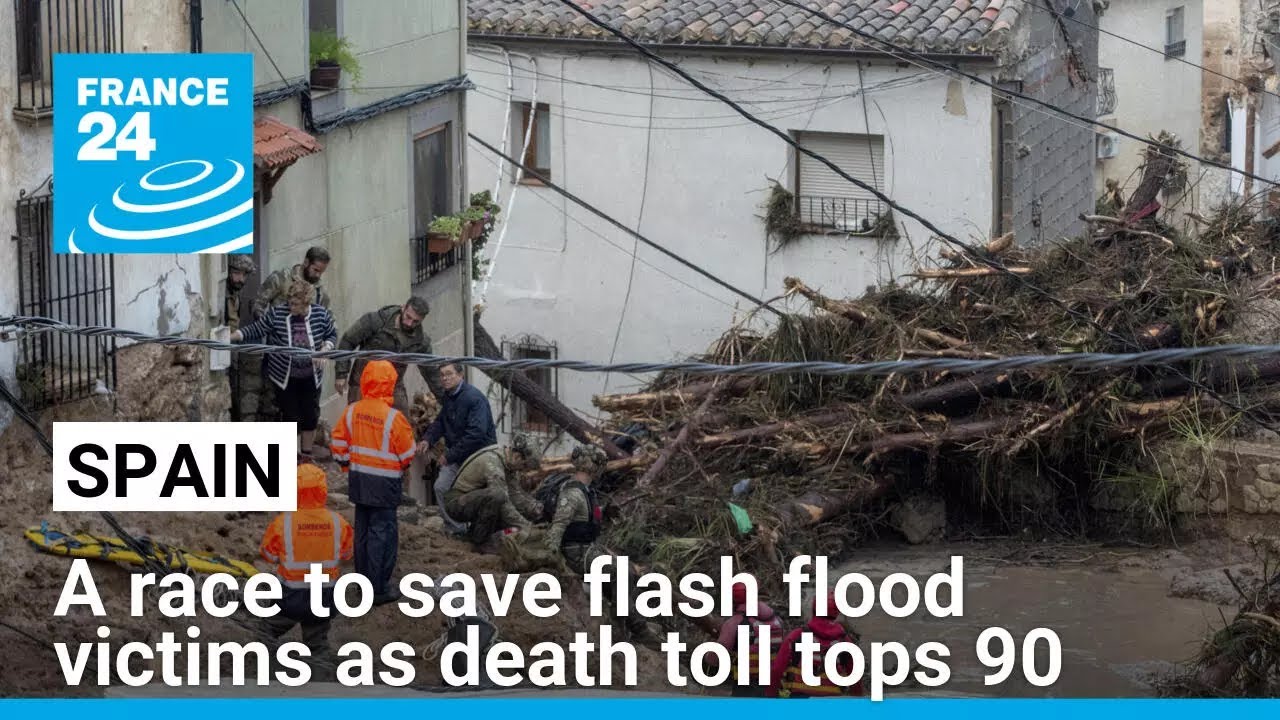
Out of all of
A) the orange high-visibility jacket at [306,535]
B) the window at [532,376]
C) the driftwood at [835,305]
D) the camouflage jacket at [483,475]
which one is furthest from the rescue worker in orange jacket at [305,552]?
the window at [532,376]

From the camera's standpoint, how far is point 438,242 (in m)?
19.3

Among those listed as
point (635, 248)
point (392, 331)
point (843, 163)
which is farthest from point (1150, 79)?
point (392, 331)

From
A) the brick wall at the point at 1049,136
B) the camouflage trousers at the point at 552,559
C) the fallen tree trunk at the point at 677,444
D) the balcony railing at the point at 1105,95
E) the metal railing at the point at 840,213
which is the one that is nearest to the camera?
the camouflage trousers at the point at 552,559

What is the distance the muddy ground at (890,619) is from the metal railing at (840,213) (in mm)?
7829

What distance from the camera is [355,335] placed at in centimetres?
1447

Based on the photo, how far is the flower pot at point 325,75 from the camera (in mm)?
16609

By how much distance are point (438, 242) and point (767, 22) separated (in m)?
5.46

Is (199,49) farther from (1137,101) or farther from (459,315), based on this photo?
(1137,101)

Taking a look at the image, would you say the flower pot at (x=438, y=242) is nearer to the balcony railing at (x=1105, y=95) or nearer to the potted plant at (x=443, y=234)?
the potted plant at (x=443, y=234)

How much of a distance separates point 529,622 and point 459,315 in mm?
9551

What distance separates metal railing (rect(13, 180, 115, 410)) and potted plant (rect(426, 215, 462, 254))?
6663mm

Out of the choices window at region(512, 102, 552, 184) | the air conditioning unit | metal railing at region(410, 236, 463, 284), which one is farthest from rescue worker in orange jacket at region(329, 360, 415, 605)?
the air conditioning unit

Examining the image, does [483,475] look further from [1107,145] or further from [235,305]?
[1107,145]

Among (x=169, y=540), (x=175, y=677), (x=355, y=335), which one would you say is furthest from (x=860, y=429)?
(x=175, y=677)
